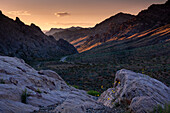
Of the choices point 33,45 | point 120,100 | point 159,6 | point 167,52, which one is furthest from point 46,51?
point 159,6

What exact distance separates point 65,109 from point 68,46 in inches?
5207

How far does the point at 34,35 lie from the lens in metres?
104

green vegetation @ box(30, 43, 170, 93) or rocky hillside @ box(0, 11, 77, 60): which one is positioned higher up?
rocky hillside @ box(0, 11, 77, 60)

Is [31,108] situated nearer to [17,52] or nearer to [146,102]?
[146,102]

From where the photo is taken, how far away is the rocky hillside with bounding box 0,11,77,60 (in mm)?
76500

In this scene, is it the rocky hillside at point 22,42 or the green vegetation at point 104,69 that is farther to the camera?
the rocky hillside at point 22,42

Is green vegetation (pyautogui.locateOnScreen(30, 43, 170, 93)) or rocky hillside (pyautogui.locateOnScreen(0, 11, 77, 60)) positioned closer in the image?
green vegetation (pyautogui.locateOnScreen(30, 43, 170, 93))

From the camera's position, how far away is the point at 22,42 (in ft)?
282

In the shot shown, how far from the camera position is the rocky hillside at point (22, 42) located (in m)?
76.5

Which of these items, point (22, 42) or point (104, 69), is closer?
point (104, 69)

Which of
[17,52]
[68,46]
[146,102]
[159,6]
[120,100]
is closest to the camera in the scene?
[146,102]

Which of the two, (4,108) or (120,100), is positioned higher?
(4,108)

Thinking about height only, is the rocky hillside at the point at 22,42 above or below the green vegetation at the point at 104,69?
above

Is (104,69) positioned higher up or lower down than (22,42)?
lower down
